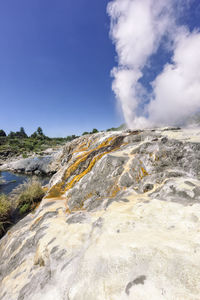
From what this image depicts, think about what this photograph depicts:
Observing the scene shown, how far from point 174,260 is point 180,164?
7915 mm

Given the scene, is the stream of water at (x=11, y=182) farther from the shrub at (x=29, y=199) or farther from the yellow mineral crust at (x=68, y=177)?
the yellow mineral crust at (x=68, y=177)

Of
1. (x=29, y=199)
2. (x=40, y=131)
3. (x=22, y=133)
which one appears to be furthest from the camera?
(x=40, y=131)

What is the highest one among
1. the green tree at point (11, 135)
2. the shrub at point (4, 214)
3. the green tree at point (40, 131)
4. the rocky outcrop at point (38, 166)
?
the green tree at point (40, 131)

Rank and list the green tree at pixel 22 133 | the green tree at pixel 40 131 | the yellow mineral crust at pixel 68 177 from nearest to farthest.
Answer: the yellow mineral crust at pixel 68 177, the green tree at pixel 22 133, the green tree at pixel 40 131

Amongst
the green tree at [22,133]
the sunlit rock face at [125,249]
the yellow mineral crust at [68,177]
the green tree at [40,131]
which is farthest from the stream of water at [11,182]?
the green tree at [22,133]

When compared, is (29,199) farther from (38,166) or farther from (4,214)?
(38,166)

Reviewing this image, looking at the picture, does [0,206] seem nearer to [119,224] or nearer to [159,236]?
[119,224]

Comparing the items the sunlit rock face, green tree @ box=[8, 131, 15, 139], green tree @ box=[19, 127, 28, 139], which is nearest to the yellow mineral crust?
the sunlit rock face

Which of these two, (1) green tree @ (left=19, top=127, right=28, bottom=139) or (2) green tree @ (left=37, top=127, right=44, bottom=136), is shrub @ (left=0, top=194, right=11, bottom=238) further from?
(1) green tree @ (left=19, top=127, right=28, bottom=139)

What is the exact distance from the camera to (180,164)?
8.84 meters

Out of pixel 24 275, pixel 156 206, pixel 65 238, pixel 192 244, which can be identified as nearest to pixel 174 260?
pixel 192 244

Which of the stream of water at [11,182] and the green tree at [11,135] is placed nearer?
the stream of water at [11,182]

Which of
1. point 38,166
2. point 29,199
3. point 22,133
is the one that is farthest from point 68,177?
point 22,133

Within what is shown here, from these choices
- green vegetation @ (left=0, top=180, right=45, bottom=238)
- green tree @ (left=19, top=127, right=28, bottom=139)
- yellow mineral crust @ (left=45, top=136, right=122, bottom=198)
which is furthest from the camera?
green tree @ (left=19, top=127, right=28, bottom=139)
